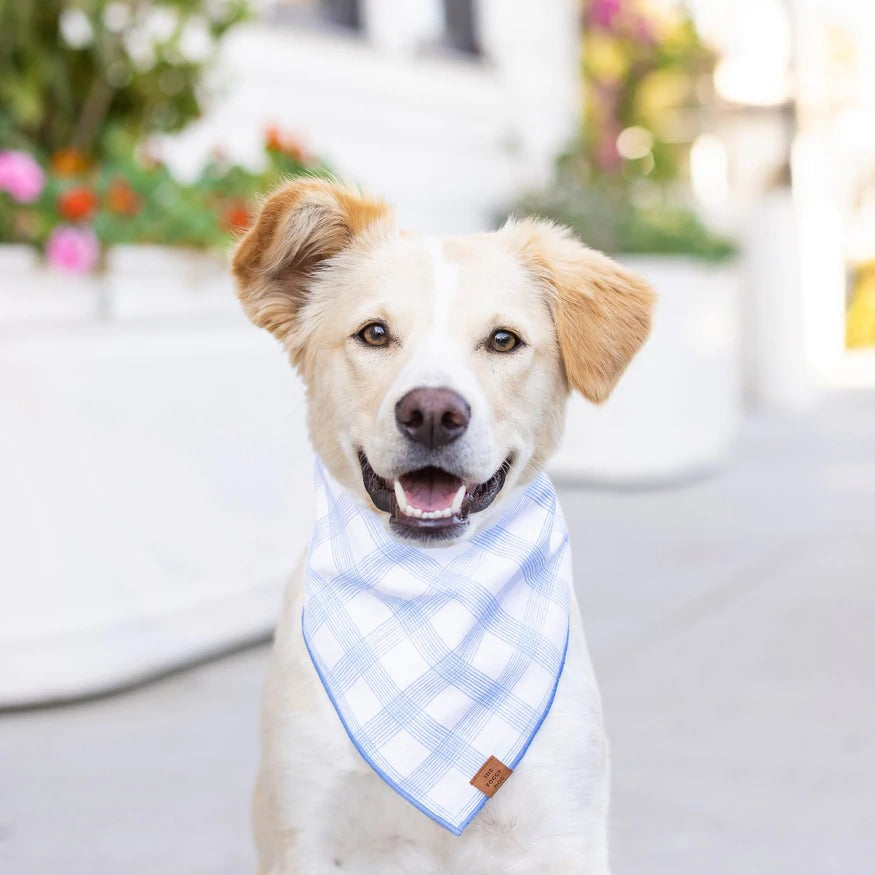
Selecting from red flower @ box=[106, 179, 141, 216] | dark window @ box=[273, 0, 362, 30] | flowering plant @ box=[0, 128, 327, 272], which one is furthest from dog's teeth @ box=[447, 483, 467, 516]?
dark window @ box=[273, 0, 362, 30]

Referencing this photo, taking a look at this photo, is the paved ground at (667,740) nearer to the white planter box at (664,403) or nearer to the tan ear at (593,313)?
the tan ear at (593,313)

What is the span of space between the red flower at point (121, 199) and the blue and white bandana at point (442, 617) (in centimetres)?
200

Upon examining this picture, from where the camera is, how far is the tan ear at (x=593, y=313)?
204 cm

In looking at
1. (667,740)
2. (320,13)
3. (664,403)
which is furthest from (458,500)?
(320,13)

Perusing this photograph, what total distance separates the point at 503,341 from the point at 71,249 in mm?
2015

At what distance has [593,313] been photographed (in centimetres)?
206

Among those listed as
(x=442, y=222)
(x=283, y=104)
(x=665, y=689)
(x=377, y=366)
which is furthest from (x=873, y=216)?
(x=377, y=366)

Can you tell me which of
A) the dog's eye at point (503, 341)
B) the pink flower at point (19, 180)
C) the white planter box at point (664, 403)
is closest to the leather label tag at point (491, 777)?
the dog's eye at point (503, 341)

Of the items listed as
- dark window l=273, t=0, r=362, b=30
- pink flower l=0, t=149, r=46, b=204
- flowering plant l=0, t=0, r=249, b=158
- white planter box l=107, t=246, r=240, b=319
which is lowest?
white planter box l=107, t=246, r=240, b=319

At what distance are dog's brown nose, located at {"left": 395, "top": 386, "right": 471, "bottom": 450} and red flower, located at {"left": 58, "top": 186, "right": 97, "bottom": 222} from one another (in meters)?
2.16

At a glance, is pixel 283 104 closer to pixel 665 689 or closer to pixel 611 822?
pixel 665 689

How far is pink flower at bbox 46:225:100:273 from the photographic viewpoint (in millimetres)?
3582

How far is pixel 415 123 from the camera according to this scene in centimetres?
750

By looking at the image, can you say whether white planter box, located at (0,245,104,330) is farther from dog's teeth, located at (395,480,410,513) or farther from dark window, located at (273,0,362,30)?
dark window, located at (273,0,362,30)
